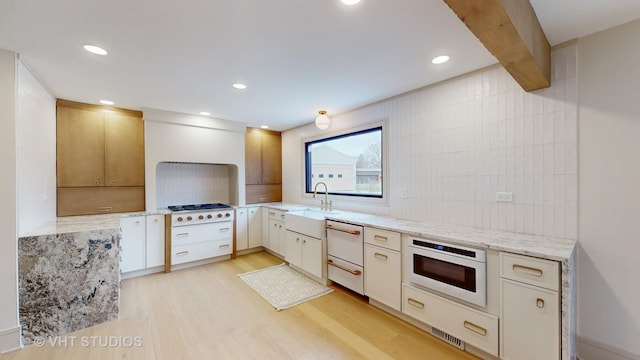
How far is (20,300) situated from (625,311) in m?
4.73

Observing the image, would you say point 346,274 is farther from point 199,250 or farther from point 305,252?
point 199,250

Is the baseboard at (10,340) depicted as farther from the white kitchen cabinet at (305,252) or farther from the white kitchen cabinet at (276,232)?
the white kitchen cabinet at (276,232)

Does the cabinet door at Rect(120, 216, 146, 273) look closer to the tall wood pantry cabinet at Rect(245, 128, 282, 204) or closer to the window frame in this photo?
the tall wood pantry cabinet at Rect(245, 128, 282, 204)

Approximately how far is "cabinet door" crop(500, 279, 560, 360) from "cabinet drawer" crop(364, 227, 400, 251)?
2.95 ft

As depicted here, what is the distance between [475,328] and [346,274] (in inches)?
54.7

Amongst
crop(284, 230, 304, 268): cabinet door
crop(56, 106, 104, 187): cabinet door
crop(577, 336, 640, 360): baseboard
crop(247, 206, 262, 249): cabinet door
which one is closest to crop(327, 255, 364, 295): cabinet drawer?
crop(284, 230, 304, 268): cabinet door

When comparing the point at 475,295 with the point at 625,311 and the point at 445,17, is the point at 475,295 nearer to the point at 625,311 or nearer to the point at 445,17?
the point at 625,311

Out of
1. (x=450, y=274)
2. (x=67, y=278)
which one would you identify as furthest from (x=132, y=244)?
(x=450, y=274)

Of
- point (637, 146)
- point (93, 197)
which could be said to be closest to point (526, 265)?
point (637, 146)

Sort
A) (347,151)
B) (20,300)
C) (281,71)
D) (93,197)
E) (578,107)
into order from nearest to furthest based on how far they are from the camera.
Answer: (578,107)
(20,300)
(281,71)
(93,197)
(347,151)

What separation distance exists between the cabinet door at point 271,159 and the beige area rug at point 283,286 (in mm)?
2008

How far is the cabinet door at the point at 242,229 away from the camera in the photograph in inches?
178

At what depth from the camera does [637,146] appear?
1.72 m

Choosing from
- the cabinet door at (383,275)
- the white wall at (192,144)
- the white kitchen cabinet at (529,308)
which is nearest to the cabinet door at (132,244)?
the white wall at (192,144)
